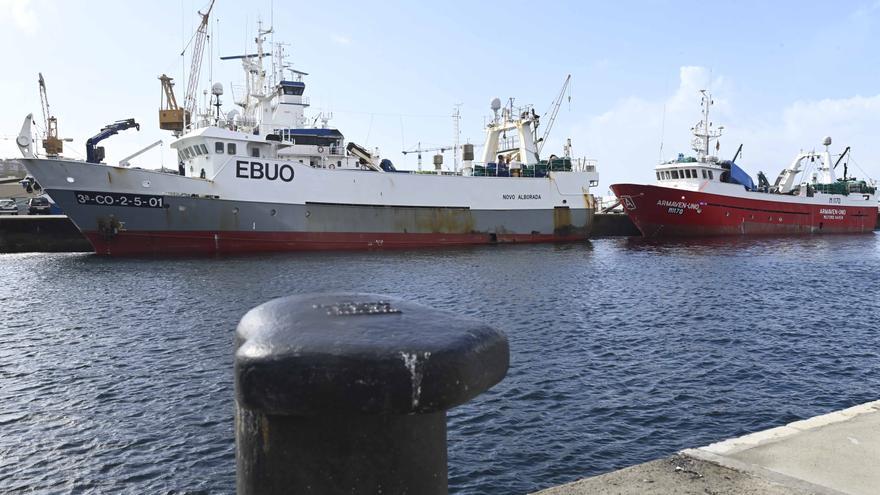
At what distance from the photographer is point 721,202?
51531 millimetres

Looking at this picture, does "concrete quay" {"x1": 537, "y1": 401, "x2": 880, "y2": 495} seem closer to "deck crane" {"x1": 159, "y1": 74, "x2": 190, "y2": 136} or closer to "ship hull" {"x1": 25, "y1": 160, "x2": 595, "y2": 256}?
"ship hull" {"x1": 25, "y1": 160, "x2": 595, "y2": 256}

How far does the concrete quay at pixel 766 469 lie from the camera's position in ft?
14.9

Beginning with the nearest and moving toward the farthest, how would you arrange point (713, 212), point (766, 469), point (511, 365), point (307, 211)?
point (766, 469) < point (511, 365) < point (307, 211) < point (713, 212)

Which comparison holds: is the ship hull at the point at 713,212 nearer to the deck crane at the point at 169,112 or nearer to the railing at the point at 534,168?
the railing at the point at 534,168

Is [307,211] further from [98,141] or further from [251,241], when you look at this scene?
[98,141]

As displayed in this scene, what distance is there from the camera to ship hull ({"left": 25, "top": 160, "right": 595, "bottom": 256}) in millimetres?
32188

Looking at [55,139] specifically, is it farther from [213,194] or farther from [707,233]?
[707,233]

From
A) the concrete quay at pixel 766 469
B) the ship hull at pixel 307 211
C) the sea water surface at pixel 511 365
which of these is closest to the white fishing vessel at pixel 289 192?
the ship hull at pixel 307 211

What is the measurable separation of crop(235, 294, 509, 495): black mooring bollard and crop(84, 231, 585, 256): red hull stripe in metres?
33.9

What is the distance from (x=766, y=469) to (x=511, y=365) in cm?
845

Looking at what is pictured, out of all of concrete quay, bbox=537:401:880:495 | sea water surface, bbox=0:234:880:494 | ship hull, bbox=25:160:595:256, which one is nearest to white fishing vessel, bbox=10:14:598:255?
ship hull, bbox=25:160:595:256

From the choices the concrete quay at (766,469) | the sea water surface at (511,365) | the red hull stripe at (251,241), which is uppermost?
the red hull stripe at (251,241)

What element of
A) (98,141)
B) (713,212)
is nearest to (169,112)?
(98,141)

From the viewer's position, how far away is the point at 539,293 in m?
22.5
